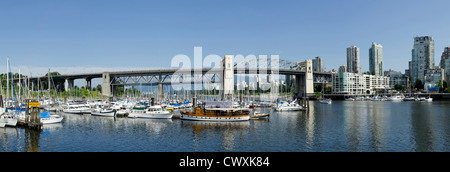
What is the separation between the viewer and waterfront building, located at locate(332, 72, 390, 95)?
14850 cm

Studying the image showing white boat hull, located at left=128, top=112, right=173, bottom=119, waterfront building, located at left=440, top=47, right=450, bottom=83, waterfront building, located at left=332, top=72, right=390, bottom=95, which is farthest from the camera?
waterfront building, located at left=440, top=47, right=450, bottom=83

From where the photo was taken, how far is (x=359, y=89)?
6255 inches

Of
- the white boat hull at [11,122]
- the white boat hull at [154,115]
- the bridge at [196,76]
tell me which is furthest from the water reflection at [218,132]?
the bridge at [196,76]

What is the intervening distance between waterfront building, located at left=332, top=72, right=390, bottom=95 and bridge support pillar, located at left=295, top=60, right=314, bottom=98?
67.5 ft

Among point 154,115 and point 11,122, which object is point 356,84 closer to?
point 154,115

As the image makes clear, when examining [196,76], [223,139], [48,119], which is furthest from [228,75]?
[223,139]

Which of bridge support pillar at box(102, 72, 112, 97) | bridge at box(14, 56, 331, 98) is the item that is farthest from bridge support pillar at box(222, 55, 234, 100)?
bridge support pillar at box(102, 72, 112, 97)

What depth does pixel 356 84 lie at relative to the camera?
517 feet

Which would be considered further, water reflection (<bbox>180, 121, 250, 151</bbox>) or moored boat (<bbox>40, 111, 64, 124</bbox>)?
moored boat (<bbox>40, 111, 64, 124</bbox>)

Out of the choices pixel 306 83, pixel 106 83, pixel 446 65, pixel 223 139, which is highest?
pixel 446 65

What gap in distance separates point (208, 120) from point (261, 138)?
1239 centimetres

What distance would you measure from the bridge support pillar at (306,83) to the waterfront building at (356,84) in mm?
20577

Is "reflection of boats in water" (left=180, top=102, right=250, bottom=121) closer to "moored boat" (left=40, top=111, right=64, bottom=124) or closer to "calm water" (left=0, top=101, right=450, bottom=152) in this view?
"calm water" (left=0, top=101, right=450, bottom=152)

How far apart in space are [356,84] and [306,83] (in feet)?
136
